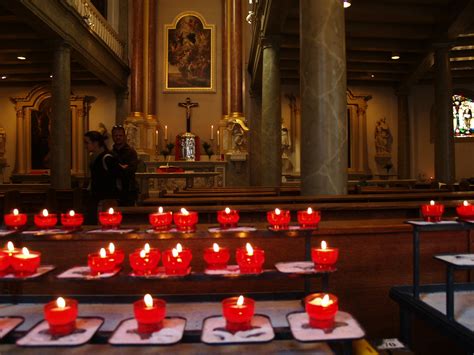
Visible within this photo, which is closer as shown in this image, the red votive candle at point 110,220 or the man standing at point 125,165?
the red votive candle at point 110,220

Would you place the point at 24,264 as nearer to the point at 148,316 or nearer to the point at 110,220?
the point at 148,316

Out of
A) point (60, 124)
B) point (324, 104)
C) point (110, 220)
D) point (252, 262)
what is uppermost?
point (60, 124)

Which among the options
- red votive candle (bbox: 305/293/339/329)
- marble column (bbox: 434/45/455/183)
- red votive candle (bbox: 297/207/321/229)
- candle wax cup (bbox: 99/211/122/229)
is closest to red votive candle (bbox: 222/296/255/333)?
red votive candle (bbox: 305/293/339/329)

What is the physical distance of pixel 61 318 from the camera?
1313mm

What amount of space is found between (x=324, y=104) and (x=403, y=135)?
1391cm

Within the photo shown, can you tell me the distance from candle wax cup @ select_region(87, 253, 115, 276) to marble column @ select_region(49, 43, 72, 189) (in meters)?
9.68

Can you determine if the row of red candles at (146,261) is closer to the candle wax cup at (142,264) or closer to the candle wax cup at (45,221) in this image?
the candle wax cup at (142,264)

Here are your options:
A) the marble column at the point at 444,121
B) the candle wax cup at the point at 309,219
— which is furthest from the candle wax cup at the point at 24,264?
the marble column at the point at 444,121

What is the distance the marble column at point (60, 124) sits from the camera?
34.6ft

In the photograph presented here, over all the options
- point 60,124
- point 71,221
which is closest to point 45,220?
point 71,221

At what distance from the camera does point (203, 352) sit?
4.97 ft

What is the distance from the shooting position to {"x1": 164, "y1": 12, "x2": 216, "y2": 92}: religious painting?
17297 mm

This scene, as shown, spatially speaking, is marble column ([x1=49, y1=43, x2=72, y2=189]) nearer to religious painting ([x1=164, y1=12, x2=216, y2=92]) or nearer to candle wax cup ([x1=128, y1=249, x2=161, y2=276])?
religious painting ([x1=164, y1=12, x2=216, y2=92])

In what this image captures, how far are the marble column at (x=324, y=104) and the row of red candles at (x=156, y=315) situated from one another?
4.05 metres
